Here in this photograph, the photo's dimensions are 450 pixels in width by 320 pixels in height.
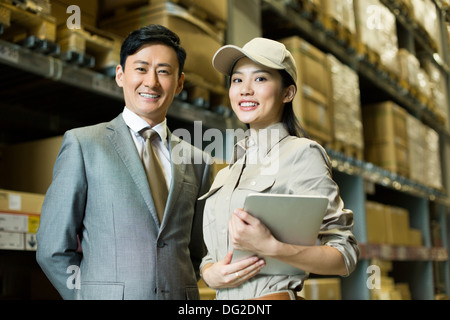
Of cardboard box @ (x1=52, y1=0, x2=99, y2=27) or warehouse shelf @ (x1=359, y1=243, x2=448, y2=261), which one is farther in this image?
warehouse shelf @ (x1=359, y1=243, x2=448, y2=261)

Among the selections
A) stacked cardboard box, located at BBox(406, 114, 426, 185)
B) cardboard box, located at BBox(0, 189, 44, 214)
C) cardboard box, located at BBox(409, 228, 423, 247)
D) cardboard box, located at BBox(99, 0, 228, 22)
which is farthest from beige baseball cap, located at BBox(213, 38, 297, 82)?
cardboard box, located at BBox(409, 228, 423, 247)

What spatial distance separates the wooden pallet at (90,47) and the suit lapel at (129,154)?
2.62 ft

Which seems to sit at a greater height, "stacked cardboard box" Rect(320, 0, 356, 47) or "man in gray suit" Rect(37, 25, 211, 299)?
"stacked cardboard box" Rect(320, 0, 356, 47)

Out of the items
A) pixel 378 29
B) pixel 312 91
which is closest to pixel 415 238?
pixel 378 29

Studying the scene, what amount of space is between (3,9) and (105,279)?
1081 mm

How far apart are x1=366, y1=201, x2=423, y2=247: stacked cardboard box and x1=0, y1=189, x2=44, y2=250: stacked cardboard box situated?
288 centimetres

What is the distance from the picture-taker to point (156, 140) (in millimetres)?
1160

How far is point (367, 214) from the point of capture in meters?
4.16

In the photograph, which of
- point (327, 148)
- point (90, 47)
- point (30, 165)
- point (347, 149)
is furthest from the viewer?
point (347, 149)

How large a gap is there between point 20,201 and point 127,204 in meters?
0.81

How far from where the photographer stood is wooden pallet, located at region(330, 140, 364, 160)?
12.2ft

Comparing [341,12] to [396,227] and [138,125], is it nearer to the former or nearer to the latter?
[396,227]

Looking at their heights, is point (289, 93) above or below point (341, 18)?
below

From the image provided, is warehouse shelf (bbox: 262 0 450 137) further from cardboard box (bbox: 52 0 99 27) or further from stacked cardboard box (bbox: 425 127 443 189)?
cardboard box (bbox: 52 0 99 27)
